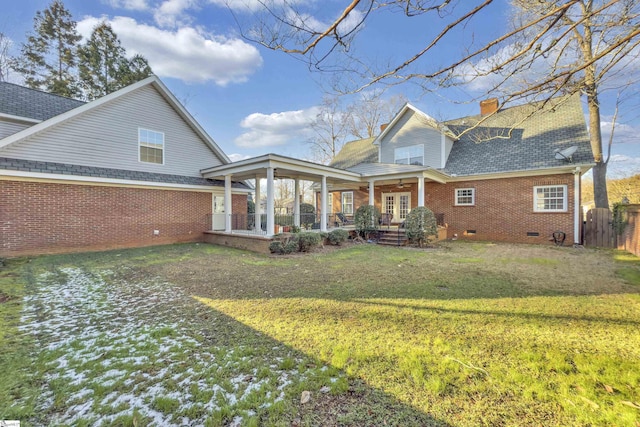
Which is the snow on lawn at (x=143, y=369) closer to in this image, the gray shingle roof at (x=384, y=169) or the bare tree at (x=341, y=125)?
the gray shingle roof at (x=384, y=169)

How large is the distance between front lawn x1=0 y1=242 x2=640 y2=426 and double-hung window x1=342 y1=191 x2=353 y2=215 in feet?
41.0

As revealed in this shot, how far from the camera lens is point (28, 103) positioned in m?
10.3

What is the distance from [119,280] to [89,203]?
19.3 feet

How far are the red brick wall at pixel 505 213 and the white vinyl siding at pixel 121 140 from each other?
12955mm

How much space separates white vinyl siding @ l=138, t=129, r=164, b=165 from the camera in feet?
37.6

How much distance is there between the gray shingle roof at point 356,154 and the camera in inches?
730

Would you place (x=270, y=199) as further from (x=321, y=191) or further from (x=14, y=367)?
(x=14, y=367)

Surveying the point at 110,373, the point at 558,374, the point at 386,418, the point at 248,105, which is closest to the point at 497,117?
the point at 248,105

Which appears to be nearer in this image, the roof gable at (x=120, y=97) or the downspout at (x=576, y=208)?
the roof gable at (x=120, y=97)

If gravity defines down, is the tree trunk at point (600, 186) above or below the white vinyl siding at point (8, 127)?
below

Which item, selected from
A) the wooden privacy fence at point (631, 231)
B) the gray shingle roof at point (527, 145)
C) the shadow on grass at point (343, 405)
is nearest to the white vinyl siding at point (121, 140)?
the shadow on grass at point (343, 405)

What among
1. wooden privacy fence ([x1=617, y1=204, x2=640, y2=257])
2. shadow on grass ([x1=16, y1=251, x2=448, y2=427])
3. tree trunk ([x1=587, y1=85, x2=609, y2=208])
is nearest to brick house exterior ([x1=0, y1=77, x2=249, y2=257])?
shadow on grass ([x1=16, y1=251, x2=448, y2=427])

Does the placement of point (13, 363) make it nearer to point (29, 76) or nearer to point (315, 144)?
point (29, 76)

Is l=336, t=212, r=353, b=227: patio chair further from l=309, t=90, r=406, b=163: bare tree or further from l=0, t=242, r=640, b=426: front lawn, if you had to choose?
l=309, t=90, r=406, b=163: bare tree
